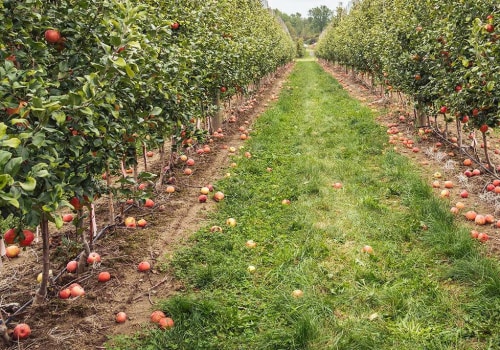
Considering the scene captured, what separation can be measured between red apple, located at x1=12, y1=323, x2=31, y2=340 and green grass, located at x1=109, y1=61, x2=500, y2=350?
0.74 metres

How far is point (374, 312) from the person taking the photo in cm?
359

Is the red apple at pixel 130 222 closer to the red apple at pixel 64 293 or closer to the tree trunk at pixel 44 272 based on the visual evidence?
the red apple at pixel 64 293

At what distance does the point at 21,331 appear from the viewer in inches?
126

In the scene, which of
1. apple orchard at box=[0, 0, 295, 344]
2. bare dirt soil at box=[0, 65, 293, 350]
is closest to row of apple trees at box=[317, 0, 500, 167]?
apple orchard at box=[0, 0, 295, 344]

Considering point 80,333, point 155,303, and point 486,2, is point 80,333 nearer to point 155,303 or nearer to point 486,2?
point 155,303

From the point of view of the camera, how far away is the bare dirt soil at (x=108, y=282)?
11.2ft

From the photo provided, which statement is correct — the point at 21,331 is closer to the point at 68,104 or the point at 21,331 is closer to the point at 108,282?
the point at 108,282

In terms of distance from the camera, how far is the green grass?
3.28 metres

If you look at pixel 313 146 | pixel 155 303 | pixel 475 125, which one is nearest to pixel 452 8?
pixel 475 125

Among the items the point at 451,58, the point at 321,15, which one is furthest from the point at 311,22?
the point at 451,58

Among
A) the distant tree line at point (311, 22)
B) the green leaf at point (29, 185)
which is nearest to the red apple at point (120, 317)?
the green leaf at point (29, 185)

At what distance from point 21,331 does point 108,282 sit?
97 cm

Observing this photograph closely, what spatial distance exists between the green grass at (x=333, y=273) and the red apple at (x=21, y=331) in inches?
29.2

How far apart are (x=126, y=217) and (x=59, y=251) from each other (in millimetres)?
1151
